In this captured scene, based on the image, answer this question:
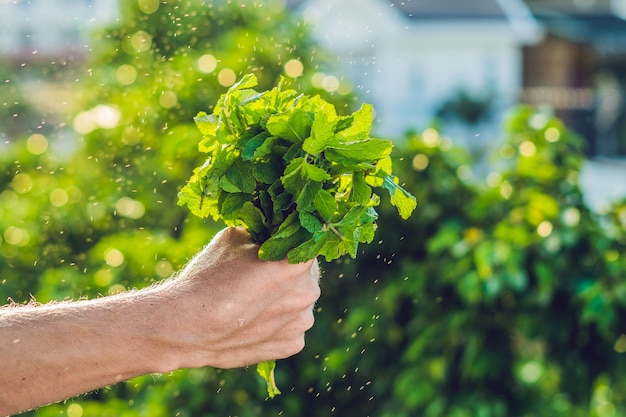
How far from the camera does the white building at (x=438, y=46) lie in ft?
65.6

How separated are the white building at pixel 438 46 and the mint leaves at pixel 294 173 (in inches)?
723

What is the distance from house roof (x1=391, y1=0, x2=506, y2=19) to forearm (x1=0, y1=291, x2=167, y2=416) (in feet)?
64.3

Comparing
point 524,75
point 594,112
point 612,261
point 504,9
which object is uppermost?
point 612,261

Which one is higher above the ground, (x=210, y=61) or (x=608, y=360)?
(x=210, y=61)

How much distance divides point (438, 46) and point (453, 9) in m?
0.88

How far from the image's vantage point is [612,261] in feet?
8.88

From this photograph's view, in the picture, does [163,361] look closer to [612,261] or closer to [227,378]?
[227,378]

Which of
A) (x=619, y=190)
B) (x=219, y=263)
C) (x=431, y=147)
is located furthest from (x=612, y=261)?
(x=619, y=190)

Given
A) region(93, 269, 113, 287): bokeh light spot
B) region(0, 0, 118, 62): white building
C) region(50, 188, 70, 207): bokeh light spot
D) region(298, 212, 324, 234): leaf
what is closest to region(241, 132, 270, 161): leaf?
region(298, 212, 324, 234): leaf

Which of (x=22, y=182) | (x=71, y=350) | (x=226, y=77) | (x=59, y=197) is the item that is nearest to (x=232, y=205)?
(x=71, y=350)

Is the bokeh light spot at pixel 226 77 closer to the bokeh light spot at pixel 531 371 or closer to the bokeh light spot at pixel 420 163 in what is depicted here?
the bokeh light spot at pixel 420 163

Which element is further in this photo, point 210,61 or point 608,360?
point 210,61

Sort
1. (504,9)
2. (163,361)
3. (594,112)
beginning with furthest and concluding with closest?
(504,9) → (594,112) → (163,361)

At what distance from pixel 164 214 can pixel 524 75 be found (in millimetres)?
20699
